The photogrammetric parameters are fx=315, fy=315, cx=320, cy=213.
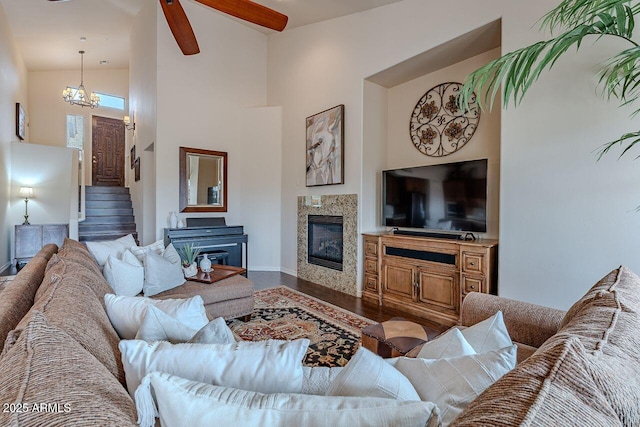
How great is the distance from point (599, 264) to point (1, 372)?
3229 millimetres

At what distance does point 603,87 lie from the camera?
229 cm

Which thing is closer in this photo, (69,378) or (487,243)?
(69,378)

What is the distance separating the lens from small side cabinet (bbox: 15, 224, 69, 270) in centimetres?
530

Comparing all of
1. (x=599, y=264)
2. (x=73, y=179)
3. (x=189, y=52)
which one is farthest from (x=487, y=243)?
(x=73, y=179)

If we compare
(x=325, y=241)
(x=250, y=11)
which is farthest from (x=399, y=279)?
(x=250, y=11)

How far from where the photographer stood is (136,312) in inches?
49.2

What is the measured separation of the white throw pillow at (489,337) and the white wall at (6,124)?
6.54 metres

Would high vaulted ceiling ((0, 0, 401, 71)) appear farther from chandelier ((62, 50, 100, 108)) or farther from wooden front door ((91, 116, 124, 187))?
wooden front door ((91, 116, 124, 187))

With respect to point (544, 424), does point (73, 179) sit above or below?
above

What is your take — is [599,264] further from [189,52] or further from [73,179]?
[73,179]

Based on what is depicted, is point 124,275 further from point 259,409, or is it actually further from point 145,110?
point 145,110

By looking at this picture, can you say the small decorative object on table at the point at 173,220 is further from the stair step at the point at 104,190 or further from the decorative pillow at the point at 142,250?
the stair step at the point at 104,190

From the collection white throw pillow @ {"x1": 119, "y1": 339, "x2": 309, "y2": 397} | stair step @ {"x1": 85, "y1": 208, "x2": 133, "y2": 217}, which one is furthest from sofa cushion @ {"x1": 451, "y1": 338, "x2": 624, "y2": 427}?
stair step @ {"x1": 85, "y1": 208, "x2": 133, "y2": 217}

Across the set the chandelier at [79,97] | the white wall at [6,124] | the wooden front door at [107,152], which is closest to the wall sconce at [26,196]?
the white wall at [6,124]
